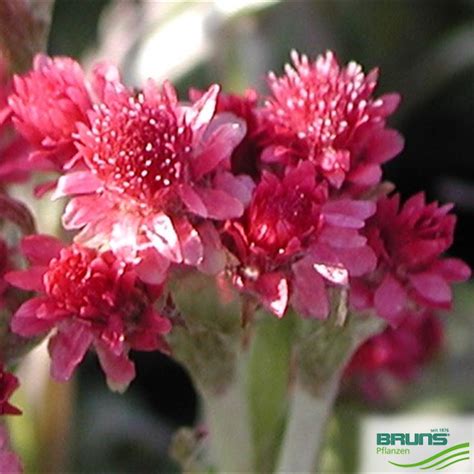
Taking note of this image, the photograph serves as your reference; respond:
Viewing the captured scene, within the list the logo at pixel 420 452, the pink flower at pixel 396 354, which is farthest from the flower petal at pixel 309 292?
the pink flower at pixel 396 354

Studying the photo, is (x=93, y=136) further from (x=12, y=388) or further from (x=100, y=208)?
(x=12, y=388)

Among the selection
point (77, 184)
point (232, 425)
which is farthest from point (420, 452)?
point (77, 184)

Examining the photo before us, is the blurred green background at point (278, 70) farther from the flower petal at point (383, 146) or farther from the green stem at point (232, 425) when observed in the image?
the flower petal at point (383, 146)

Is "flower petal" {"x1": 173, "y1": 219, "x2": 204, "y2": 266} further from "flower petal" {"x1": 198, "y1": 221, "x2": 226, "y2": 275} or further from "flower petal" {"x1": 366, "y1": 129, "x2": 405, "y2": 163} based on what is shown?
"flower petal" {"x1": 366, "y1": 129, "x2": 405, "y2": 163}

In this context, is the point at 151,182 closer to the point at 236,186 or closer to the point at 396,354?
the point at 236,186

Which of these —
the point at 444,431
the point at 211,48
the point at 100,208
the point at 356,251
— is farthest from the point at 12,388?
the point at 211,48
